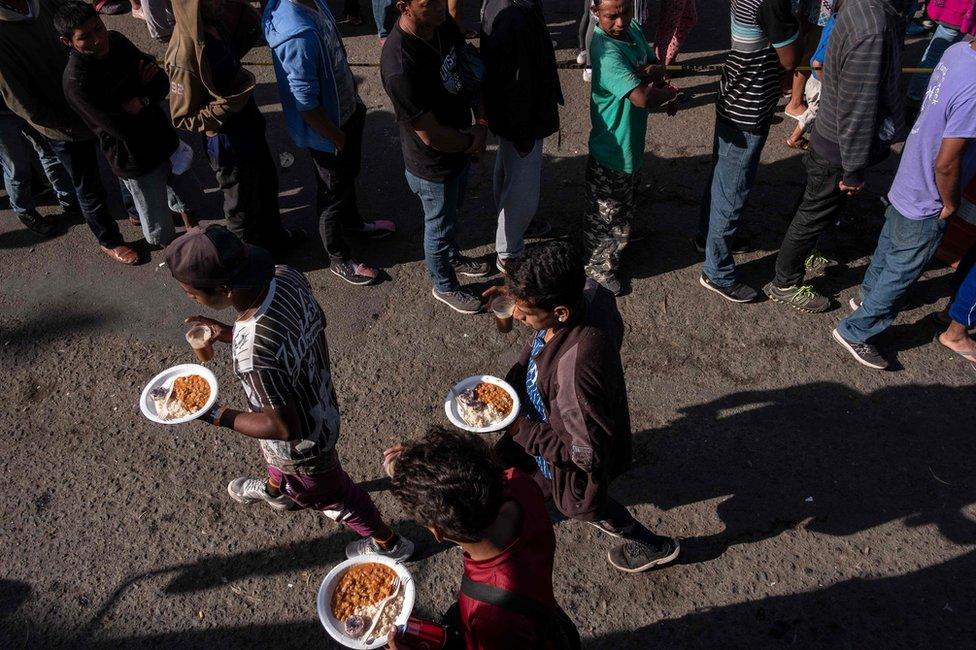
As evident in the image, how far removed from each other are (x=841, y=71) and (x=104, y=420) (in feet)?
16.2

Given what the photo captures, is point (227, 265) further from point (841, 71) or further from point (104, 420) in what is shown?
point (841, 71)

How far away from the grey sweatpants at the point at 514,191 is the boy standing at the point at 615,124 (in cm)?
41

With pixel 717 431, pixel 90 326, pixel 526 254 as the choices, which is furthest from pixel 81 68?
pixel 717 431

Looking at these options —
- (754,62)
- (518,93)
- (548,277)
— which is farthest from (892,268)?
(548,277)

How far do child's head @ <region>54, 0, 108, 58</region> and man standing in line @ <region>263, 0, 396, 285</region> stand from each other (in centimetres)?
102

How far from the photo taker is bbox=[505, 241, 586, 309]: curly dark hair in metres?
2.62

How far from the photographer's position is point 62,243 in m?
5.95

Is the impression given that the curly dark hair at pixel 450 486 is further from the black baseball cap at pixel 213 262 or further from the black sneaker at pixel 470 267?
the black sneaker at pixel 470 267

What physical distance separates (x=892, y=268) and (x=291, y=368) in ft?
12.0

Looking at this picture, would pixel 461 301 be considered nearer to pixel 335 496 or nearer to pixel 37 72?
pixel 335 496

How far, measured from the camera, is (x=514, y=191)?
16.0 feet

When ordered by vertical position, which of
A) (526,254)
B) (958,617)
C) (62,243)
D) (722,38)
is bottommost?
(958,617)

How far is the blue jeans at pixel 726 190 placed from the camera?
4.63 meters

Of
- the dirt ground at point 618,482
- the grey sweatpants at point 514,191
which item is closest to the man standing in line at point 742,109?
the dirt ground at point 618,482
